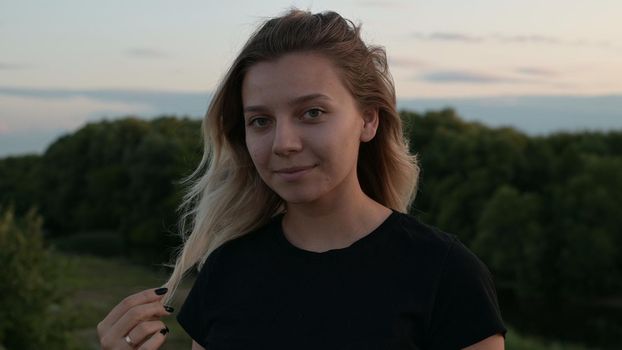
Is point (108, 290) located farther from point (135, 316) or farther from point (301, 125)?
point (301, 125)

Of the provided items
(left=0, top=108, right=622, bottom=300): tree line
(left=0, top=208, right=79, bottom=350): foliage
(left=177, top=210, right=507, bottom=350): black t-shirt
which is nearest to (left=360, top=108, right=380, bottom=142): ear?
(left=177, top=210, right=507, bottom=350): black t-shirt

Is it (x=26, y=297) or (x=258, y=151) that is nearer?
(x=258, y=151)

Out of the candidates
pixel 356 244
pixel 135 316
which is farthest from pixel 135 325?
pixel 356 244

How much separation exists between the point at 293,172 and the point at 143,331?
64cm

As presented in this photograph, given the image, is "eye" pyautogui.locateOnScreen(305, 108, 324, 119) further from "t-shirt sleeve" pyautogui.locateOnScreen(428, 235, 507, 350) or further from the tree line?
the tree line

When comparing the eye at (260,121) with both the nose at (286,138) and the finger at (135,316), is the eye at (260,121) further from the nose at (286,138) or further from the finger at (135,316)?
the finger at (135,316)

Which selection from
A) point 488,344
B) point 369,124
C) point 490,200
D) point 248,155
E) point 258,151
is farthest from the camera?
point 490,200

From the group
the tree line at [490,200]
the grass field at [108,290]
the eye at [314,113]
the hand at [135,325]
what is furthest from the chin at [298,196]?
the tree line at [490,200]

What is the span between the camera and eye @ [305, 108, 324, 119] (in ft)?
7.73

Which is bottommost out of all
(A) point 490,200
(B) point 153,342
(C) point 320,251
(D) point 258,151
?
(A) point 490,200

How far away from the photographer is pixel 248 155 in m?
2.85

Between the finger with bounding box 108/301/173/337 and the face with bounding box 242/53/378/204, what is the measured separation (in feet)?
1.67

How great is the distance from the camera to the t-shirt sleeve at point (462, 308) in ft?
7.30

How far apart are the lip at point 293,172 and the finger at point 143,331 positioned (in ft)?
1.90
